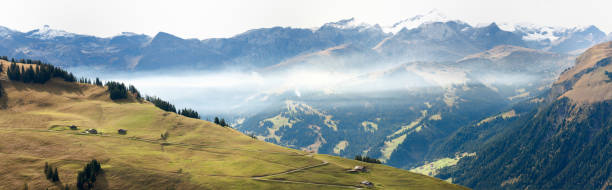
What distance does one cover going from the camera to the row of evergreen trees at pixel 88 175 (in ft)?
459

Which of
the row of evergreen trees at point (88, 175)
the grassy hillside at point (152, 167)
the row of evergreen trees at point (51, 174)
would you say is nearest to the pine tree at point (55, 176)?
the row of evergreen trees at point (51, 174)

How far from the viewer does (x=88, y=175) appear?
5664 inches

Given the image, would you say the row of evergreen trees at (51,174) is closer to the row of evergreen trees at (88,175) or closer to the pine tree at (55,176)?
the pine tree at (55,176)

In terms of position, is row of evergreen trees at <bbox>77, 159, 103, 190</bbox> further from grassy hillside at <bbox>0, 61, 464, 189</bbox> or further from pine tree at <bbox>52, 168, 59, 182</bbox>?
pine tree at <bbox>52, 168, 59, 182</bbox>

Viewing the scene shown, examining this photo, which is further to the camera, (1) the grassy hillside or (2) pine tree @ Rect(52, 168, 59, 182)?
(1) the grassy hillside

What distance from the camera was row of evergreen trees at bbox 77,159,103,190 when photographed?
139875mm

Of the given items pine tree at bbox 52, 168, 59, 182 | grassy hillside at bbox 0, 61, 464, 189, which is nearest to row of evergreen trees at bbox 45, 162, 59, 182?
pine tree at bbox 52, 168, 59, 182

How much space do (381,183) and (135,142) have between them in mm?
127383

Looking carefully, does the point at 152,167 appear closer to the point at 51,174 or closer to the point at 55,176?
the point at 55,176

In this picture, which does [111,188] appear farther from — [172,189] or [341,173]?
[341,173]

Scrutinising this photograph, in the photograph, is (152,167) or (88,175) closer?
(88,175)

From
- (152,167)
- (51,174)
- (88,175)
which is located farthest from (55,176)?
(152,167)

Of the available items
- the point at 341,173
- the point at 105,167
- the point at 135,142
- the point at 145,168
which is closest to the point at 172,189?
the point at 145,168

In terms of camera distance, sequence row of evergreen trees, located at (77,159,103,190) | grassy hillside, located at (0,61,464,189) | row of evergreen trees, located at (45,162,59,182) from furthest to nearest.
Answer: grassy hillside, located at (0,61,464,189), row of evergreen trees, located at (77,159,103,190), row of evergreen trees, located at (45,162,59,182)
